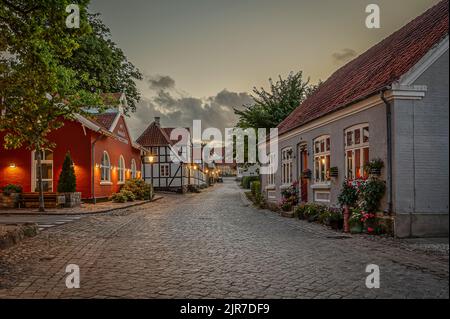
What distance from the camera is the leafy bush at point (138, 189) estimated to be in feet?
94.5

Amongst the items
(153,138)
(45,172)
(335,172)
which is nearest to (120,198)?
(45,172)

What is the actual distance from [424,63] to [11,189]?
19.7 meters

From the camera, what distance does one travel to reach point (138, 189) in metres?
29.1

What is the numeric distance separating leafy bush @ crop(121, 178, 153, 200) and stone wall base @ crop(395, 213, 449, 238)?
2139 centimetres

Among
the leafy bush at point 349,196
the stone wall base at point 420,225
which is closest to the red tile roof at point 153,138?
the leafy bush at point 349,196

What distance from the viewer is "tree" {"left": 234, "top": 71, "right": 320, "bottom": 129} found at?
2578 centimetres

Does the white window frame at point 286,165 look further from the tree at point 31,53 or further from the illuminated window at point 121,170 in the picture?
the illuminated window at point 121,170

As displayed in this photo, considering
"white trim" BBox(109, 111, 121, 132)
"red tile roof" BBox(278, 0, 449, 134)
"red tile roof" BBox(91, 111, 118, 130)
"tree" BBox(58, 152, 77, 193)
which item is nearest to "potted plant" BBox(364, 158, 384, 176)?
"red tile roof" BBox(278, 0, 449, 134)

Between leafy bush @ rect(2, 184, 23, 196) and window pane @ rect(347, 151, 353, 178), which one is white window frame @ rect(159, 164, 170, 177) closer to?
leafy bush @ rect(2, 184, 23, 196)

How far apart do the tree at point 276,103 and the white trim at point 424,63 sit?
1575 cm

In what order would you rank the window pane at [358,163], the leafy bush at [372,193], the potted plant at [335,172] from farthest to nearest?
1. the potted plant at [335,172]
2. the window pane at [358,163]
3. the leafy bush at [372,193]

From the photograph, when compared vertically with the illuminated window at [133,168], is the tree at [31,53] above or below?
above

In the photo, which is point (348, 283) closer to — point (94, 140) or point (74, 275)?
point (74, 275)

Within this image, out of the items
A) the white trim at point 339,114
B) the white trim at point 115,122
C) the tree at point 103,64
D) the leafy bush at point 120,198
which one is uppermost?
the tree at point 103,64
